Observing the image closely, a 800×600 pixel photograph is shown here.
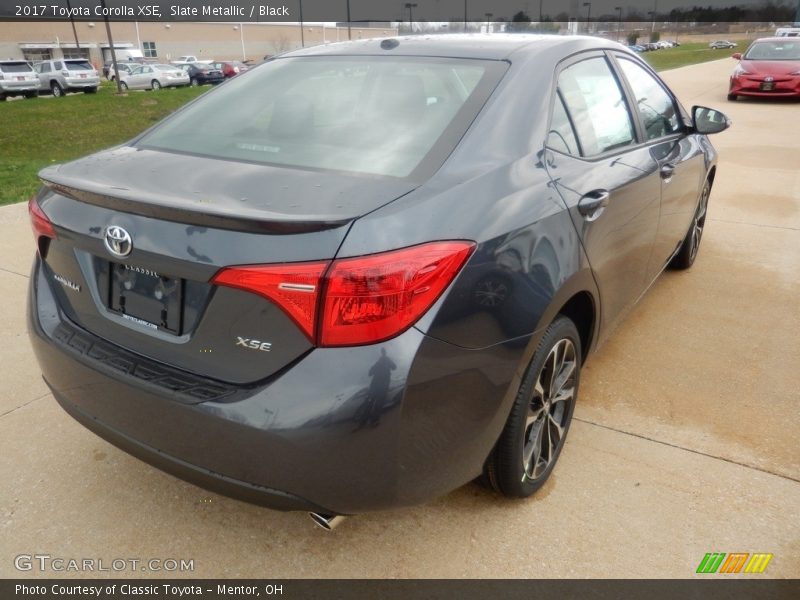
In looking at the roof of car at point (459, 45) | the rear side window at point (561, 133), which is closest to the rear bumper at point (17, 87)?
the roof of car at point (459, 45)

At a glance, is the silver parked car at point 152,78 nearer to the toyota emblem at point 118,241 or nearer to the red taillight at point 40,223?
the red taillight at point 40,223

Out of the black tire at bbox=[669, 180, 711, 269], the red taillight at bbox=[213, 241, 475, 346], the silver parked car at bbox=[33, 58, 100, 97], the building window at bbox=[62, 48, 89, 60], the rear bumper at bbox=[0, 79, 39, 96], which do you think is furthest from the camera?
the building window at bbox=[62, 48, 89, 60]

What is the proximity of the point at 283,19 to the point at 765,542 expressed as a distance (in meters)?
93.5

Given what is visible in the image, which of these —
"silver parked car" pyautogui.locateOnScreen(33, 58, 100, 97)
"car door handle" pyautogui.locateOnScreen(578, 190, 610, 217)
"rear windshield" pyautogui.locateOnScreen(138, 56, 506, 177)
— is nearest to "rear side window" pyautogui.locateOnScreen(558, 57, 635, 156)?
"car door handle" pyautogui.locateOnScreen(578, 190, 610, 217)

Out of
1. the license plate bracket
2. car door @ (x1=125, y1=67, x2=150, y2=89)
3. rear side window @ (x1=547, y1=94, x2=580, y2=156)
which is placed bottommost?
car door @ (x1=125, y1=67, x2=150, y2=89)

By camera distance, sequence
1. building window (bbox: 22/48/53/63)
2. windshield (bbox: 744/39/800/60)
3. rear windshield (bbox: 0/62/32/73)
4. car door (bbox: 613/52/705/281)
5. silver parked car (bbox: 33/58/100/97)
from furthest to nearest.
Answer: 1. building window (bbox: 22/48/53/63)
2. silver parked car (bbox: 33/58/100/97)
3. rear windshield (bbox: 0/62/32/73)
4. windshield (bbox: 744/39/800/60)
5. car door (bbox: 613/52/705/281)

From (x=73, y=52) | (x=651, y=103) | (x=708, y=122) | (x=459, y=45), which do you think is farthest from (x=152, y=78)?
(x=73, y=52)

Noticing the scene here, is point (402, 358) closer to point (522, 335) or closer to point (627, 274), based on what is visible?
point (522, 335)

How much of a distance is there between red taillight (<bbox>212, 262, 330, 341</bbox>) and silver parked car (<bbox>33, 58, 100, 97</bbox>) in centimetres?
3351

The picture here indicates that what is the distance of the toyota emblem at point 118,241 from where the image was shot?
1.86 m

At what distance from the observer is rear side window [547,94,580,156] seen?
2.41 meters

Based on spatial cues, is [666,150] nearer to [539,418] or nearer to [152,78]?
[539,418]

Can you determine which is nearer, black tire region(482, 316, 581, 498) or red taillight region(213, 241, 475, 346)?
red taillight region(213, 241, 475, 346)

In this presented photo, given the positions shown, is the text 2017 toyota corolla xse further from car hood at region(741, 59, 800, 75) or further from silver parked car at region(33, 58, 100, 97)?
silver parked car at region(33, 58, 100, 97)
